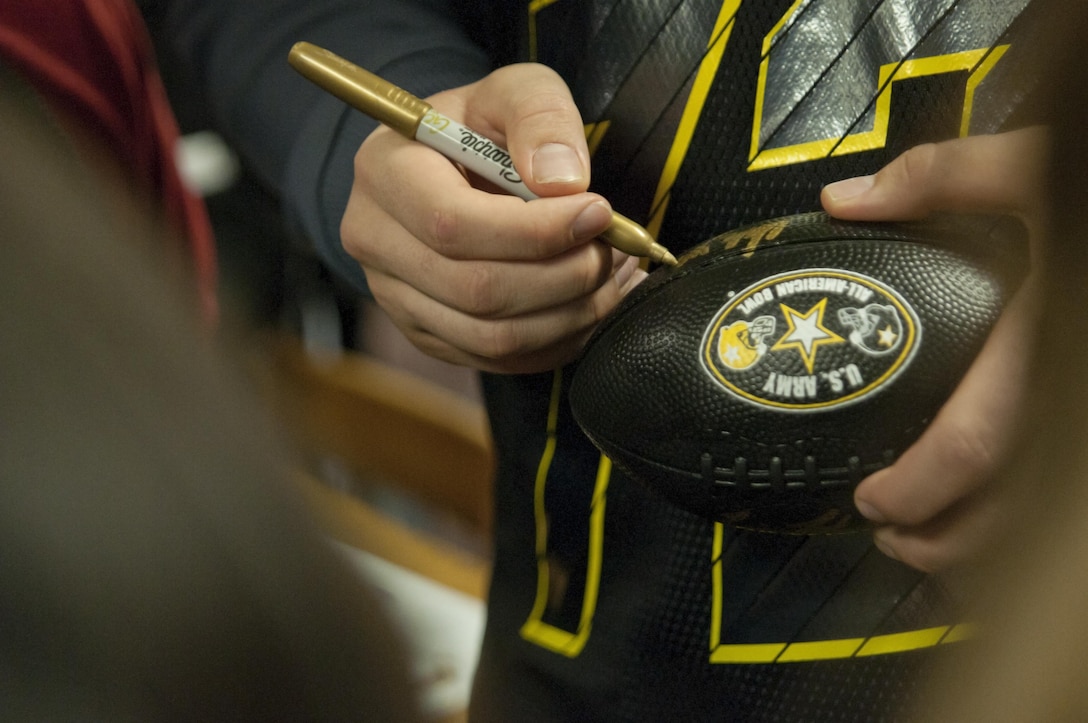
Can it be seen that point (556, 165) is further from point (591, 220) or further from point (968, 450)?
point (968, 450)

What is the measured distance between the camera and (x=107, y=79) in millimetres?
731

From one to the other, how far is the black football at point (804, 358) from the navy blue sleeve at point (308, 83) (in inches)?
10.7

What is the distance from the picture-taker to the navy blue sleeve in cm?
56

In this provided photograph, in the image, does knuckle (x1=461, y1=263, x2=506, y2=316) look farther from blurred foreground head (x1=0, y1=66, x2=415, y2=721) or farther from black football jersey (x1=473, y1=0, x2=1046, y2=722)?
blurred foreground head (x1=0, y1=66, x2=415, y2=721)

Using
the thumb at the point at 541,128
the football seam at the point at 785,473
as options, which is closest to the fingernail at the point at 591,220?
the thumb at the point at 541,128

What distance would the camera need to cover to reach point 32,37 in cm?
66

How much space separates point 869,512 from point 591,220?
0.19 metres

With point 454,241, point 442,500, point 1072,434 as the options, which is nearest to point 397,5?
point 454,241

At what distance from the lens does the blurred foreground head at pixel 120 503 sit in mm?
143

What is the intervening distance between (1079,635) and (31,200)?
185mm

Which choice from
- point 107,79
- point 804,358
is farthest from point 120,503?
point 107,79

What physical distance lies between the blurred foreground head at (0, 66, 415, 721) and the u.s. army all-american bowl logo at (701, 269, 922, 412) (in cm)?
24

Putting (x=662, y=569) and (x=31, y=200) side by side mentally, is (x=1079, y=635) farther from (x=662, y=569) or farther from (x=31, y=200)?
(x=662, y=569)

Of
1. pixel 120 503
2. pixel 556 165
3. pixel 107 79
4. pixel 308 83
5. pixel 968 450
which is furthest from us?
pixel 107 79
